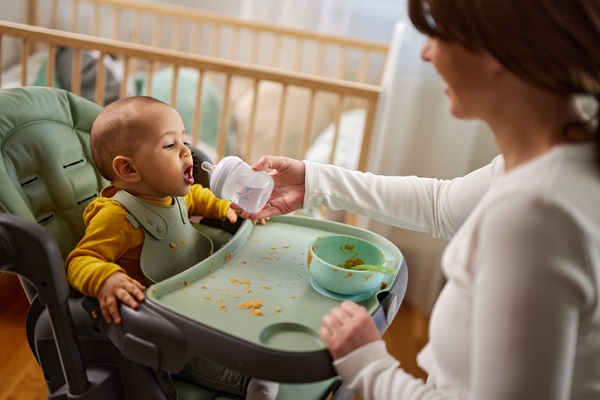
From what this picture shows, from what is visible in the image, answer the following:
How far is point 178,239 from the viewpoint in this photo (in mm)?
1140

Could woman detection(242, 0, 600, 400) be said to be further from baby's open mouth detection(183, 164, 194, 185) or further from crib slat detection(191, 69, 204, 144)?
crib slat detection(191, 69, 204, 144)

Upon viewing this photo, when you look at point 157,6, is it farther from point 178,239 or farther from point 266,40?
point 178,239

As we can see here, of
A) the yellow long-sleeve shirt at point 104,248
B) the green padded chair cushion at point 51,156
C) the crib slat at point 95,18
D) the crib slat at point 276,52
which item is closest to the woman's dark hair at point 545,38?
the yellow long-sleeve shirt at point 104,248

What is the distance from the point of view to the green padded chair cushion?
107 centimetres

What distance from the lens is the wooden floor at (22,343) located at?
160 cm

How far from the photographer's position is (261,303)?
0.93 meters

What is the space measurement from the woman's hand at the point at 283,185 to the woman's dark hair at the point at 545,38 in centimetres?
57

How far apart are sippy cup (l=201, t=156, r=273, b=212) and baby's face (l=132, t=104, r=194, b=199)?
0.07m

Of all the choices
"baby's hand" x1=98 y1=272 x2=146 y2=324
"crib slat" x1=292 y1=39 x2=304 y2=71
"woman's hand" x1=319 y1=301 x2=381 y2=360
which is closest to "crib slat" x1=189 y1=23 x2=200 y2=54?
"crib slat" x1=292 y1=39 x2=304 y2=71

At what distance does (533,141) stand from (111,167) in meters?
0.78

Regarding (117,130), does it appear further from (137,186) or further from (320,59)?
(320,59)

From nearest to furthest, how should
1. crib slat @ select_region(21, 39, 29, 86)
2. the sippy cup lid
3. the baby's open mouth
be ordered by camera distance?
the sippy cup lid
the baby's open mouth
crib slat @ select_region(21, 39, 29, 86)

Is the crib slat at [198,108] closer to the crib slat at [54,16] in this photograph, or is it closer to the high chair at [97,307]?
the high chair at [97,307]

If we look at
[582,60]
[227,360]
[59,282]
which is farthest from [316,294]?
[582,60]
